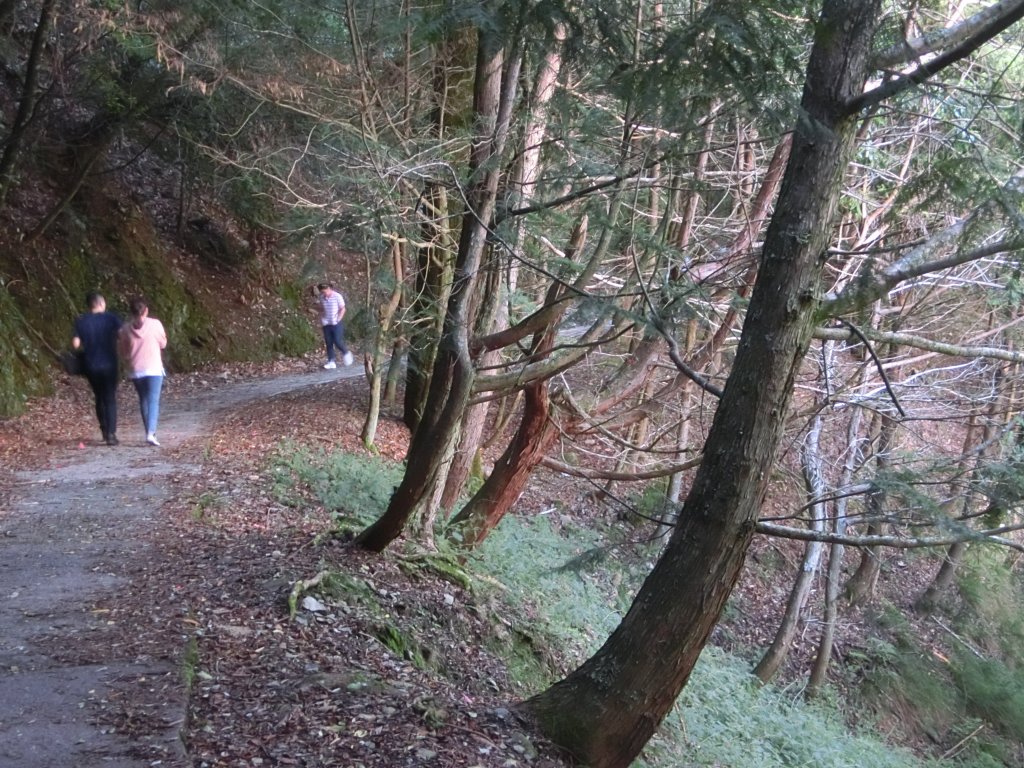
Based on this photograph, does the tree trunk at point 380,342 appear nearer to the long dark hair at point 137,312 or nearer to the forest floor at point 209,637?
the forest floor at point 209,637

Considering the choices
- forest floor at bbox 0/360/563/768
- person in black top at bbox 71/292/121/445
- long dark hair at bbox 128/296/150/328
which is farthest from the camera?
long dark hair at bbox 128/296/150/328

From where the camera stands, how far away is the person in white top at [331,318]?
17.4m

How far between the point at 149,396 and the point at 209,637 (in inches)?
257

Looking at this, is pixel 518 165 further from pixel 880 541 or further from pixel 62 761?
pixel 62 761

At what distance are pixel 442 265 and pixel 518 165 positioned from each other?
11.3 ft

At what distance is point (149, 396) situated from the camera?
1126 centimetres

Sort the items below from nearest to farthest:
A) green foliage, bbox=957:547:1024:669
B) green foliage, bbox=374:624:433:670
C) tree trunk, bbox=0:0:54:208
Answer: green foliage, bbox=374:624:433:670 → tree trunk, bbox=0:0:54:208 → green foliage, bbox=957:547:1024:669

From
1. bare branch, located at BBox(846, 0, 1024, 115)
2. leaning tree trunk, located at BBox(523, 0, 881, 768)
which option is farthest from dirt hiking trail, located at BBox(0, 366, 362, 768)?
bare branch, located at BBox(846, 0, 1024, 115)

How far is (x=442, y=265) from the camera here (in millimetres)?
11055

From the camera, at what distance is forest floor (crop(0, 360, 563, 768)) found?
435 centimetres

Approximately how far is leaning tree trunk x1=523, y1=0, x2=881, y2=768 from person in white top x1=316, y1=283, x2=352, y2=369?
1375 cm

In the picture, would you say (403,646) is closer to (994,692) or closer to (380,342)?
(380,342)

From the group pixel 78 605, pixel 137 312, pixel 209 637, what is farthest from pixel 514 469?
pixel 137 312

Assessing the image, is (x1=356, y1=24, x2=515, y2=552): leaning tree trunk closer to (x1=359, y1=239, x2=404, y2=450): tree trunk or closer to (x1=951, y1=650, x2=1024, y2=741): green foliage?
(x1=359, y1=239, x2=404, y2=450): tree trunk
